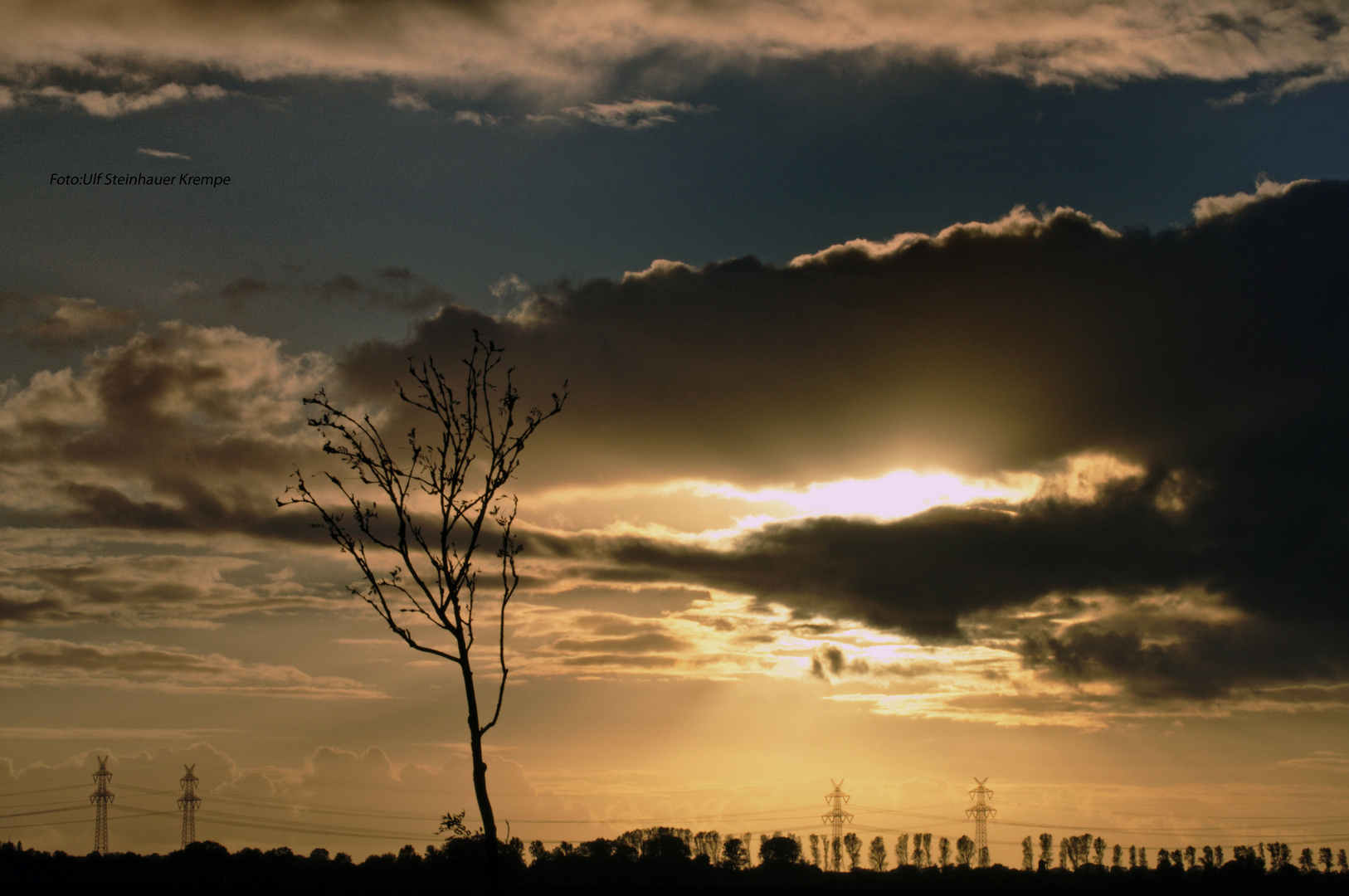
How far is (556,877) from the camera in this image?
131 m

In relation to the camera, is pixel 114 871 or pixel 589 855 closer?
pixel 114 871

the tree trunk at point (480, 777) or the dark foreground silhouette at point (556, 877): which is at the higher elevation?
the tree trunk at point (480, 777)

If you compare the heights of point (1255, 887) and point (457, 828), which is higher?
point (457, 828)

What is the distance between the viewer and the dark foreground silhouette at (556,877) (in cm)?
9250

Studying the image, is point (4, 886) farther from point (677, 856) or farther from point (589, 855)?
point (677, 856)

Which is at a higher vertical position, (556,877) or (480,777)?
(480,777)

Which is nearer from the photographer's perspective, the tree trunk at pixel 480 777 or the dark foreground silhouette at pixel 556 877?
the tree trunk at pixel 480 777

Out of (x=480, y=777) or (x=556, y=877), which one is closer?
(x=480, y=777)

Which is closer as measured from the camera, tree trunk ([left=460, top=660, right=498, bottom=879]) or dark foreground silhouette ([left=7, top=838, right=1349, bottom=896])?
tree trunk ([left=460, top=660, right=498, bottom=879])

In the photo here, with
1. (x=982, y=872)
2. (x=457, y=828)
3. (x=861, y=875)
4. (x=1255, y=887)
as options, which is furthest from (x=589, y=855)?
(x=457, y=828)

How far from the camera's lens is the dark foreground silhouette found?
92.5 m

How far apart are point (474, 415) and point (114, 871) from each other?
11196 centimetres

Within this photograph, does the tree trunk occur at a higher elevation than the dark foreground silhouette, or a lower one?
higher

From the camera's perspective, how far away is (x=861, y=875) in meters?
190
